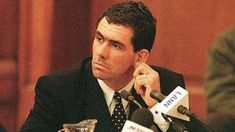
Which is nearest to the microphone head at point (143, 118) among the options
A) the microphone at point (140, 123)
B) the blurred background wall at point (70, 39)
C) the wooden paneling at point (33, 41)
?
the microphone at point (140, 123)

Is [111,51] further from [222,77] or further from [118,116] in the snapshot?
[222,77]

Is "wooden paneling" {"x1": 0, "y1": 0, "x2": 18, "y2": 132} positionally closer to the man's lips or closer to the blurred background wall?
the blurred background wall

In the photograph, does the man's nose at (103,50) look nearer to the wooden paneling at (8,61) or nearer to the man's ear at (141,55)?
the man's ear at (141,55)

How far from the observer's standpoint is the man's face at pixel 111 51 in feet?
7.21

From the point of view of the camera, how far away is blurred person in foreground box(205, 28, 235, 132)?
203cm

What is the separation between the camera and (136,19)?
2.28m

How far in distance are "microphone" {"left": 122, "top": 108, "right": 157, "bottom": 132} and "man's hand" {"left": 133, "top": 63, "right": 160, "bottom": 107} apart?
0.58 metres

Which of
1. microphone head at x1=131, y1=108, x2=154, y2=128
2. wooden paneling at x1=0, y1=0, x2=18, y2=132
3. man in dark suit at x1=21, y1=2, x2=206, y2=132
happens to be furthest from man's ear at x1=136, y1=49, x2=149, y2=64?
wooden paneling at x1=0, y1=0, x2=18, y2=132

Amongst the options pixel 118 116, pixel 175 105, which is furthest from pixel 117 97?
pixel 175 105

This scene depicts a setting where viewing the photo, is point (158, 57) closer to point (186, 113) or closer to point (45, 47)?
point (45, 47)

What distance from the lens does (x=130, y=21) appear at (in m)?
2.28

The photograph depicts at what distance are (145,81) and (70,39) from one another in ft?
3.94

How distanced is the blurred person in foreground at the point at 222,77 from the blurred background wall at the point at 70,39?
2.71 ft

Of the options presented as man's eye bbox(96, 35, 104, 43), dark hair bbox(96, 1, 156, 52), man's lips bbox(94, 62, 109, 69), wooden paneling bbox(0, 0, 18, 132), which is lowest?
wooden paneling bbox(0, 0, 18, 132)
